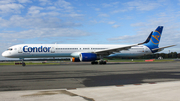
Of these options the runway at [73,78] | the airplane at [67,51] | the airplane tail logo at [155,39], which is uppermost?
the airplane tail logo at [155,39]

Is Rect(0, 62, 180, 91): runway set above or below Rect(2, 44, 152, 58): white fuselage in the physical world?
below

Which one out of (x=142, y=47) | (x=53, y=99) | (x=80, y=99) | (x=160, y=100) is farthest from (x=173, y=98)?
(x=142, y=47)

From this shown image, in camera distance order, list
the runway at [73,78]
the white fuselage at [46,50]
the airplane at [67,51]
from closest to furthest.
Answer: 1. the runway at [73,78]
2. the airplane at [67,51]
3. the white fuselage at [46,50]

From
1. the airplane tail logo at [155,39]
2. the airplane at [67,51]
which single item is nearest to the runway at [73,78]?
the airplane at [67,51]

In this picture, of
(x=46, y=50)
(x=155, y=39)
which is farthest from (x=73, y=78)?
(x=155, y=39)

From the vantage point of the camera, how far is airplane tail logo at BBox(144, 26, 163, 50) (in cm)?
3500

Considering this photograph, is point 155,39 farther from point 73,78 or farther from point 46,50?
point 73,78

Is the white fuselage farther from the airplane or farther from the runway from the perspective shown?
the runway

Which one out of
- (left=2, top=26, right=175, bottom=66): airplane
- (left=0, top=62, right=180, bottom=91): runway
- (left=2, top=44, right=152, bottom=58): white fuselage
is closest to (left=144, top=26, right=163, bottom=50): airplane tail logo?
(left=2, top=26, right=175, bottom=66): airplane

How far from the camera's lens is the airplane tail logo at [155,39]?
115 feet

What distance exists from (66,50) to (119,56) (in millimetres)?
10854

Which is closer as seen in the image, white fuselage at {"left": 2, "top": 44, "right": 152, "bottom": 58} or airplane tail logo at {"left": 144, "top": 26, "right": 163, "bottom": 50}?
white fuselage at {"left": 2, "top": 44, "right": 152, "bottom": 58}

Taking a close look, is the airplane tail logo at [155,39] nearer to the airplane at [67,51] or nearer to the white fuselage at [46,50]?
the airplane at [67,51]

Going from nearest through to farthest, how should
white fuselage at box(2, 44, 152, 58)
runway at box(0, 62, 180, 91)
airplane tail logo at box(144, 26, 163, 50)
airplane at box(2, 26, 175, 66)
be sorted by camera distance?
runway at box(0, 62, 180, 91), airplane at box(2, 26, 175, 66), white fuselage at box(2, 44, 152, 58), airplane tail logo at box(144, 26, 163, 50)
